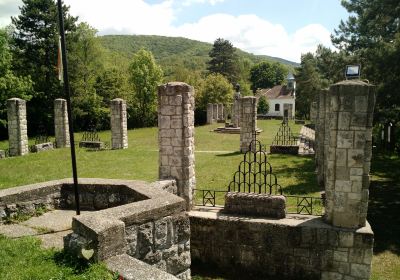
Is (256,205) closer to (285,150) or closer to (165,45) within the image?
(285,150)

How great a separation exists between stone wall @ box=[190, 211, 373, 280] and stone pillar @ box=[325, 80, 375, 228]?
1.33ft

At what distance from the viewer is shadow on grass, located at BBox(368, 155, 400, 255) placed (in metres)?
8.93

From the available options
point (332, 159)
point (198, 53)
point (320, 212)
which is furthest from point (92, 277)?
point (198, 53)

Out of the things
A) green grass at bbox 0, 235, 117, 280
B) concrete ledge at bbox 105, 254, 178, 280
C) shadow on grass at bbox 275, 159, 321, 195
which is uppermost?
concrete ledge at bbox 105, 254, 178, 280

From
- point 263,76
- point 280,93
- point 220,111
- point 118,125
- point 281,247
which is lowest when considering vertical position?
point 281,247

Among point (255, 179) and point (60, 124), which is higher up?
point (60, 124)

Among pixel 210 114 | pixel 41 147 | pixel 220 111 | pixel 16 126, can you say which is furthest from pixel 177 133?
pixel 220 111

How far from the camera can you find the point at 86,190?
7715 mm

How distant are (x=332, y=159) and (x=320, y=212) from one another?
102 inches

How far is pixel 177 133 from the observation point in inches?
332

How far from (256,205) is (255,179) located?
62cm

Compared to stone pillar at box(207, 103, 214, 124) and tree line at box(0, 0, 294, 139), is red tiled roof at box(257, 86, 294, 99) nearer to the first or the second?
tree line at box(0, 0, 294, 139)

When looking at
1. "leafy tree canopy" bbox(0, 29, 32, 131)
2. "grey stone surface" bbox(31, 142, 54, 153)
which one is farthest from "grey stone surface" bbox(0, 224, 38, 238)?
"leafy tree canopy" bbox(0, 29, 32, 131)

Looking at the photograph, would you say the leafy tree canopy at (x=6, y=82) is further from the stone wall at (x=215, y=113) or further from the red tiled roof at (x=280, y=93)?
the red tiled roof at (x=280, y=93)
